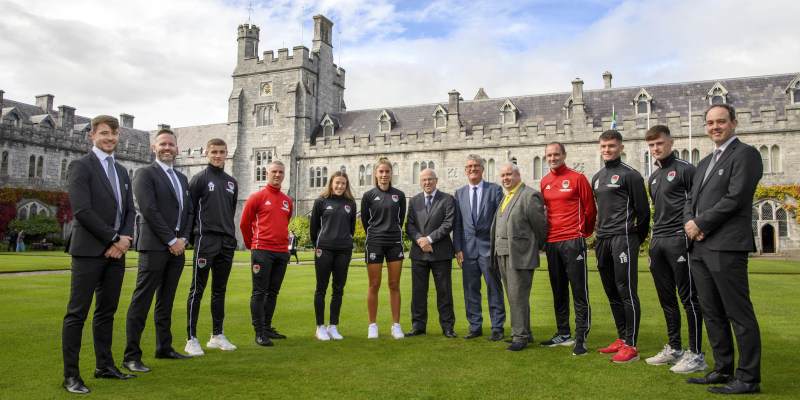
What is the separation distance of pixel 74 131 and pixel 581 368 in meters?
44.7

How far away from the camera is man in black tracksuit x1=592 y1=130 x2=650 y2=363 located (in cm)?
617

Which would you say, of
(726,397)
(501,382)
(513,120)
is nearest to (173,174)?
(501,382)

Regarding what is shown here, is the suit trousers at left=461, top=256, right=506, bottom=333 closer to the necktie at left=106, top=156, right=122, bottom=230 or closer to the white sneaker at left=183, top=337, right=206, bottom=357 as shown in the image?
the white sneaker at left=183, top=337, right=206, bottom=357

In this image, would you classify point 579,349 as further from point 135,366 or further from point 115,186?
point 115,186

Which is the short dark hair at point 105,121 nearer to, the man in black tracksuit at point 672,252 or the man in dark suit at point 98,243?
the man in dark suit at point 98,243

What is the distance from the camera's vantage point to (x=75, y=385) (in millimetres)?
4723

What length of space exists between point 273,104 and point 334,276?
36.1 meters

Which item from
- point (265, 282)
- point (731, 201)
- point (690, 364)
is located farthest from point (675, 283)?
point (265, 282)

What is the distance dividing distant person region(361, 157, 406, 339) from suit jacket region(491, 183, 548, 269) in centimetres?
157

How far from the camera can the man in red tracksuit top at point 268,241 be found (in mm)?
7180

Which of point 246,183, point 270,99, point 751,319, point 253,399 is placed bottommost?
point 253,399

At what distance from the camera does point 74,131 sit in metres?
41.4

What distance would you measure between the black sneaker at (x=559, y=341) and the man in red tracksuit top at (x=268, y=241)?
3.30 metres

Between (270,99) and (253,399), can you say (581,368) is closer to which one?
A: (253,399)
